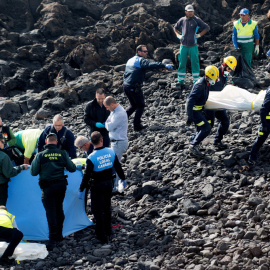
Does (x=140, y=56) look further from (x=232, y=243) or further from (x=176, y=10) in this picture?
(x=176, y=10)

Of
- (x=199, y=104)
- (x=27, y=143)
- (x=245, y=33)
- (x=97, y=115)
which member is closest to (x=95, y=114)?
(x=97, y=115)

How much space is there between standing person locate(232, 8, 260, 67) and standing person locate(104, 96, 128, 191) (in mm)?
6529

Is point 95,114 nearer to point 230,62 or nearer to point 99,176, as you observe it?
point 99,176

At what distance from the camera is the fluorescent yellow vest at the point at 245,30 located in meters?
13.4

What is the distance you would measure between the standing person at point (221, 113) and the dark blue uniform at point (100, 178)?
304 centimetres

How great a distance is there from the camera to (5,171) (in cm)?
722

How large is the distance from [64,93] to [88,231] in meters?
8.78

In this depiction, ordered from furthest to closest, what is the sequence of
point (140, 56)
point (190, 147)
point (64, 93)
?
point (64, 93) → point (140, 56) → point (190, 147)

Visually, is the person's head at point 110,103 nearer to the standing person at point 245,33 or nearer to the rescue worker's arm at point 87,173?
the rescue worker's arm at point 87,173

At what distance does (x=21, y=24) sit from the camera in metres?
21.5

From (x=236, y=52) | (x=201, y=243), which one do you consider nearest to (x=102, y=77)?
(x=236, y=52)

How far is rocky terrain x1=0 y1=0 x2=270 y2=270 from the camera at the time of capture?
682 cm

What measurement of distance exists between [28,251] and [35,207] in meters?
0.91

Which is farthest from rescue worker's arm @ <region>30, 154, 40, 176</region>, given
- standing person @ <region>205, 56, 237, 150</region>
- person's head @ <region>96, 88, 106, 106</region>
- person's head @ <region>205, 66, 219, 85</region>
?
standing person @ <region>205, 56, 237, 150</region>
